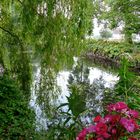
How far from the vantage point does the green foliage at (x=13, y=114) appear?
4340mm

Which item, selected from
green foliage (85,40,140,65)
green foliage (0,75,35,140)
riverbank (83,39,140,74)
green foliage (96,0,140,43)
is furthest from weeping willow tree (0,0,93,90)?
green foliage (85,40,140,65)

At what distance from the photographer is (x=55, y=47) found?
4.88 metres

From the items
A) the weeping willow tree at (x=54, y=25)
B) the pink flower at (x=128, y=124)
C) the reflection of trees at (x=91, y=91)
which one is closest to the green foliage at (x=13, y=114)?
the weeping willow tree at (x=54, y=25)

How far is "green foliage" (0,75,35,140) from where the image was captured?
4340mm

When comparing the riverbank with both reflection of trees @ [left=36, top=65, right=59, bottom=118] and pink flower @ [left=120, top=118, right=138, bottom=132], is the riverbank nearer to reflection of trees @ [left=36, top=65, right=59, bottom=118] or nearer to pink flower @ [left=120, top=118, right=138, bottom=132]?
reflection of trees @ [left=36, top=65, right=59, bottom=118]

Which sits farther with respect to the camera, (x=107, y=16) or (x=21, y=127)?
(x=107, y=16)

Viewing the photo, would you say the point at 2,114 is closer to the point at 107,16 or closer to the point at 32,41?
the point at 32,41

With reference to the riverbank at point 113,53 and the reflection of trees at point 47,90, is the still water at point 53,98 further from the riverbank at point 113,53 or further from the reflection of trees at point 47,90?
the riverbank at point 113,53

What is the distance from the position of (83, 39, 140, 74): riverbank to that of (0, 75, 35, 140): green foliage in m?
9.66

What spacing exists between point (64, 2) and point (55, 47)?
25.9 inches

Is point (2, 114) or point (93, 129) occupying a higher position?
point (93, 129)

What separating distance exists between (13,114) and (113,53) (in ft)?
42.6

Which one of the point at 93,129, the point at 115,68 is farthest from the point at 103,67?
the point at 93,129

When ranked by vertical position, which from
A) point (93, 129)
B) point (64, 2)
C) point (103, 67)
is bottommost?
point (103, 67)
